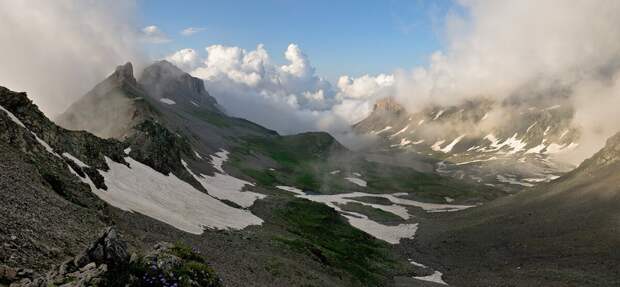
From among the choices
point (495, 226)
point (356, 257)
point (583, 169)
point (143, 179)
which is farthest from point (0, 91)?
point (583, 169)

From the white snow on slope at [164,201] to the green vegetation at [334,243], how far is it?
11.3 meters

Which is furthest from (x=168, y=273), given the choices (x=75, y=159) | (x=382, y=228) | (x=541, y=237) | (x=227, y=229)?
(x=382, y=228)

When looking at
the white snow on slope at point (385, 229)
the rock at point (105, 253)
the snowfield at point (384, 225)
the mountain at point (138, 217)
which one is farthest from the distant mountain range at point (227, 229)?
the snowfield at point (384, 225)

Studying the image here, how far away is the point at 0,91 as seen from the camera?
5847cm

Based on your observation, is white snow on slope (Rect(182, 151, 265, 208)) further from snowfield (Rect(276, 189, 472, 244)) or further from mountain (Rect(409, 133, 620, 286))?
mountain (Rect(409, 133, 620, 286))

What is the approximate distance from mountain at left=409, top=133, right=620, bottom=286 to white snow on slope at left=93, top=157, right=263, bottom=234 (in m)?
41.8

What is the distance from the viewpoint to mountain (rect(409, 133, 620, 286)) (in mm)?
75500

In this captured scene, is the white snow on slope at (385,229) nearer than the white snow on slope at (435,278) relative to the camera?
No

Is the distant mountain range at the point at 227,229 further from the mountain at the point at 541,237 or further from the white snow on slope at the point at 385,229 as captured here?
the white snow on slope at the point at 385,229

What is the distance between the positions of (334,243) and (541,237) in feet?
156

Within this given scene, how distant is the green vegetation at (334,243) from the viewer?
223ft

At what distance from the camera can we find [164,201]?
229ft

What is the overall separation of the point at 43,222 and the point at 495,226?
114 metres

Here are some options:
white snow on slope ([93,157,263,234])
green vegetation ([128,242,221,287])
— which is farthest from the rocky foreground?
white snow on slope ([93,157,263,234])
